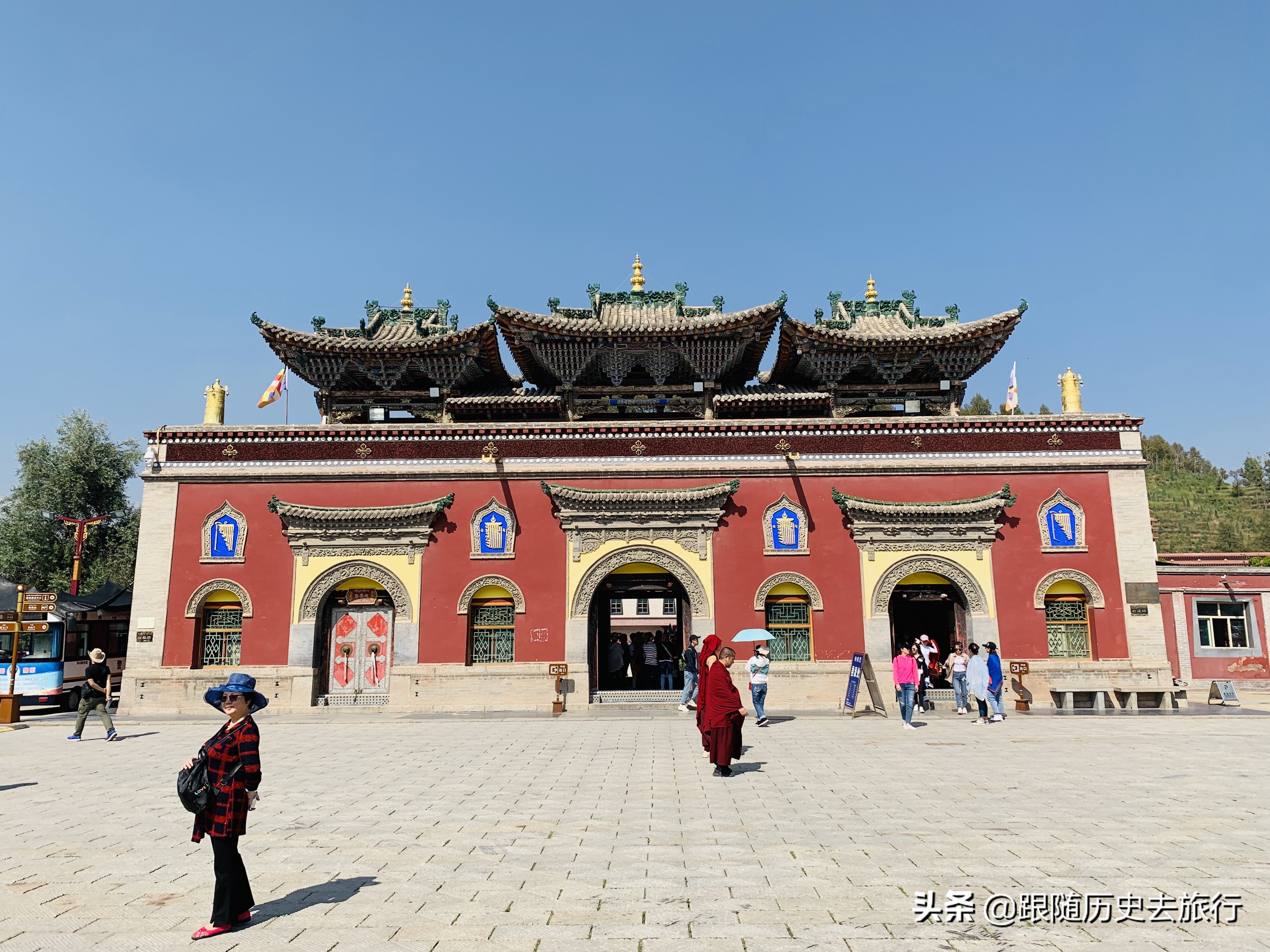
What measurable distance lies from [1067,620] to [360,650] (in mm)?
15957

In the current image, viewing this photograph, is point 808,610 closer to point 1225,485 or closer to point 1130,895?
point 1130,895

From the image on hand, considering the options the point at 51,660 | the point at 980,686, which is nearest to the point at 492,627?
the point at 980,686

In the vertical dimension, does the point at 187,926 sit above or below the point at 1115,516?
below

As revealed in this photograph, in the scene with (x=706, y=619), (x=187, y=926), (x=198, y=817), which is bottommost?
(x=187, y=926)

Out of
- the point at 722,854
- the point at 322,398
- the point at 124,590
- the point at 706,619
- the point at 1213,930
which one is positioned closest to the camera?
the point at 1213,930

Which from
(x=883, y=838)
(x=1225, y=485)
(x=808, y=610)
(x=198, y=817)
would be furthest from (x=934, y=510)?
(x=1225, y=485)

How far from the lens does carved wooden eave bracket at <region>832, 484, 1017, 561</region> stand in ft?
61.8

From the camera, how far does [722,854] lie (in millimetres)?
6566

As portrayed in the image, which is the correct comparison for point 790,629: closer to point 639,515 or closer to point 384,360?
point 639,515

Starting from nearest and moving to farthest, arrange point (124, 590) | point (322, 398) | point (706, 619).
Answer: point (706, 619), point (322, 398), point (124, 590)

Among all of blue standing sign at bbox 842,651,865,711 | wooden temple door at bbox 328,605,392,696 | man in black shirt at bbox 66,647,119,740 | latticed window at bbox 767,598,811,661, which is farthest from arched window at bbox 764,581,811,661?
man in black shirt at bbox 66,647,119,740

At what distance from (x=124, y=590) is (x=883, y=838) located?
81.0ft

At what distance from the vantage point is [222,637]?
19.2m

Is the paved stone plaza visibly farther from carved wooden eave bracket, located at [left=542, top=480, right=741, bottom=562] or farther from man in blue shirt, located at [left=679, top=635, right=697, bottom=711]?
carved wooden eave bracket, located at [left=542, top=480, right=741, bottom=562]
